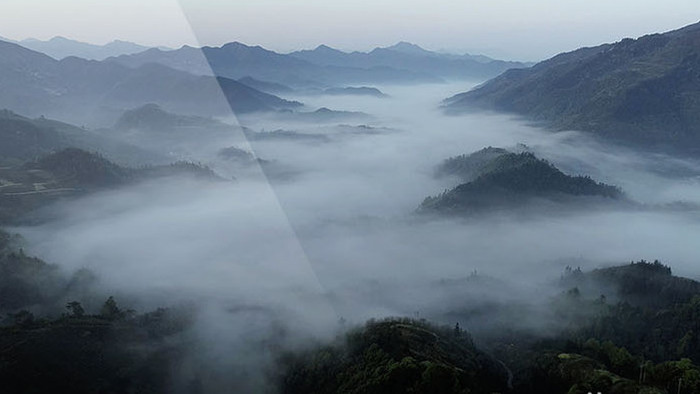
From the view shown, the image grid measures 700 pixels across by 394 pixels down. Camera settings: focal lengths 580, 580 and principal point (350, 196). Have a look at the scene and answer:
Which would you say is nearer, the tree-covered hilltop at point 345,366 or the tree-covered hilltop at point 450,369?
the tree-covered hilltop at point 450,369

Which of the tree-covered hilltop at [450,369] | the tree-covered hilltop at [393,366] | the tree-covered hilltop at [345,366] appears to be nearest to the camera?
the tree-covered hilltop at [393,366]

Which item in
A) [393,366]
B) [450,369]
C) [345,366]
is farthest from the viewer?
[345,366]

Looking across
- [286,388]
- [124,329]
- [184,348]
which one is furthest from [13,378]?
[286,388]

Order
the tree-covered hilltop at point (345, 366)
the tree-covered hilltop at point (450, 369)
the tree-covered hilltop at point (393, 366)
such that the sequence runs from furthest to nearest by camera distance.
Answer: the tree-covered hilltop at point (345, 366) → the tree-covered hilltop at point (450, 369) → the tree-covered hilltop at point (393, 366)

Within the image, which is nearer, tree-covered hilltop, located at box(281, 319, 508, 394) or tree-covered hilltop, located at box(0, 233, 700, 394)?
tree-covered hilltop, located at box(281, 319, 508, 394)

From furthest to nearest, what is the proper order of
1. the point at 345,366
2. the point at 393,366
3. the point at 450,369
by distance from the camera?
the point at 345,366
the point at 450,369
the point at 393,366

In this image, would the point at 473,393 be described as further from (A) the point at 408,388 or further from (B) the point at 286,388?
(B) the point at 286,388

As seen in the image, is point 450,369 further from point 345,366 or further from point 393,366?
point 345,366

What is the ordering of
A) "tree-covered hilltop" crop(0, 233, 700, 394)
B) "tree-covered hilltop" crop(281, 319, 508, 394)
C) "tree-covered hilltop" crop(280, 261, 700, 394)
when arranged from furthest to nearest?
"tree-covered hilltop" crop(0, 233, 700, 394)
"tree-covered hilltop" crop(280, 261, 700, 394)
"tree-covered hilltop" crop(281, 319, 508, 394)

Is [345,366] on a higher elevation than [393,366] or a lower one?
lower

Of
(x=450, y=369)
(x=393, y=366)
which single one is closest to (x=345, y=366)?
(x=393, y=366)

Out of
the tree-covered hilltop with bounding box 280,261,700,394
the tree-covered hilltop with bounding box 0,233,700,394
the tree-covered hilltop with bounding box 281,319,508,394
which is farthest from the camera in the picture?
the tree-covered hilltop with bounding box 0,233,700,394
